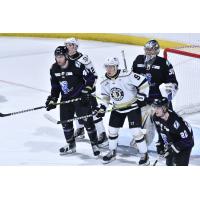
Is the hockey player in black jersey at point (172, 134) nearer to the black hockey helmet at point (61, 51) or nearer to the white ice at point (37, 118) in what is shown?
the white ice at point (37, 118)

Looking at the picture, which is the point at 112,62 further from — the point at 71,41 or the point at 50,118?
the point at 50,118

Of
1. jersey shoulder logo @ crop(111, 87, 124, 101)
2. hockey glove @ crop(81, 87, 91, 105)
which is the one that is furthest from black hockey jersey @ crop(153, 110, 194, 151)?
hockey glove @ crop(81, 87, 91, 105)

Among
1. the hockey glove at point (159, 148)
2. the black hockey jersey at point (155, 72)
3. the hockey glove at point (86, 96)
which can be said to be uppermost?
the black hockey jersey at point (155, 72)

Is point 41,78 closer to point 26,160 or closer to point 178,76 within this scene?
point 26,160

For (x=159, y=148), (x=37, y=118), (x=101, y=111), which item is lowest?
(x=159, y=148)

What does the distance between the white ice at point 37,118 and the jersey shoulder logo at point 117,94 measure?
120 mm

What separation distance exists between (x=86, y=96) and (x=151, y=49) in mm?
596

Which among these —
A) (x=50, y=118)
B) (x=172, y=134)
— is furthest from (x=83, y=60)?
(x=172, y=134)

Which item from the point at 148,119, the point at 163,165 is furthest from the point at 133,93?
the point at 163,165

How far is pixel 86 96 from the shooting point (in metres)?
5.30

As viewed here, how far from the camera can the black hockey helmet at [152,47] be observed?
17.2ft

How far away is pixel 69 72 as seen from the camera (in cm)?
530

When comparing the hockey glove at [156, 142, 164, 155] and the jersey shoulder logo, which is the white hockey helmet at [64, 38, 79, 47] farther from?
the hockey glove at [156, 142, 164, 155]

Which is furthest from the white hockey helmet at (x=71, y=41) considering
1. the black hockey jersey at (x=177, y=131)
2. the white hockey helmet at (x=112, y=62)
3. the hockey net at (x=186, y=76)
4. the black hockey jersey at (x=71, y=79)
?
the black hockey jersey at (x=177, y=131)
